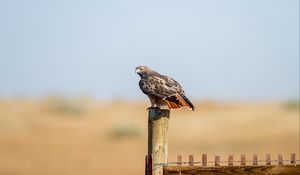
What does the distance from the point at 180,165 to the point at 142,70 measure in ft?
11.2

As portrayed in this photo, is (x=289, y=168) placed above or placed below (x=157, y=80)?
below

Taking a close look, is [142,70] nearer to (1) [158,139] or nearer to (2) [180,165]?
(1) [158,139]

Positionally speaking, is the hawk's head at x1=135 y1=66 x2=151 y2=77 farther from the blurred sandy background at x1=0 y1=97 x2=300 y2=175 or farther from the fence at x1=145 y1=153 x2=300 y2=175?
the blurred sandy background at x1=0 y1=97 x2=300 y2=175

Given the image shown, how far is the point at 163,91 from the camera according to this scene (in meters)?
11.8

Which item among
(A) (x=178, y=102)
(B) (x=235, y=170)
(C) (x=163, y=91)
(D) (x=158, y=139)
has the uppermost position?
(C) (x=163, y=91)

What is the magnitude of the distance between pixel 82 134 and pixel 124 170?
9.03 metres

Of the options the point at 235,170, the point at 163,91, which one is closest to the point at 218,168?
the point at 235,170

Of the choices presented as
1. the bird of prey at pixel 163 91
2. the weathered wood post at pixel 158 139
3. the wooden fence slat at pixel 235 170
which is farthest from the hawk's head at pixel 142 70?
the wooden fence slat at pixel 235 170

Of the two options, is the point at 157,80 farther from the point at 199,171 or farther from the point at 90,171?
the point at 90,171

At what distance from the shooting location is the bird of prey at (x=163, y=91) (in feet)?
38.1

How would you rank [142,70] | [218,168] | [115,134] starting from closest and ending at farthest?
[218,168] → [142,70] → [115,134]

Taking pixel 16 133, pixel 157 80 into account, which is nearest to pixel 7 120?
pixel 16 133

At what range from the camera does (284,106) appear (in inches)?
1604

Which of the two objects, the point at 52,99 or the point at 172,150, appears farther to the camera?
the point at 52,99
